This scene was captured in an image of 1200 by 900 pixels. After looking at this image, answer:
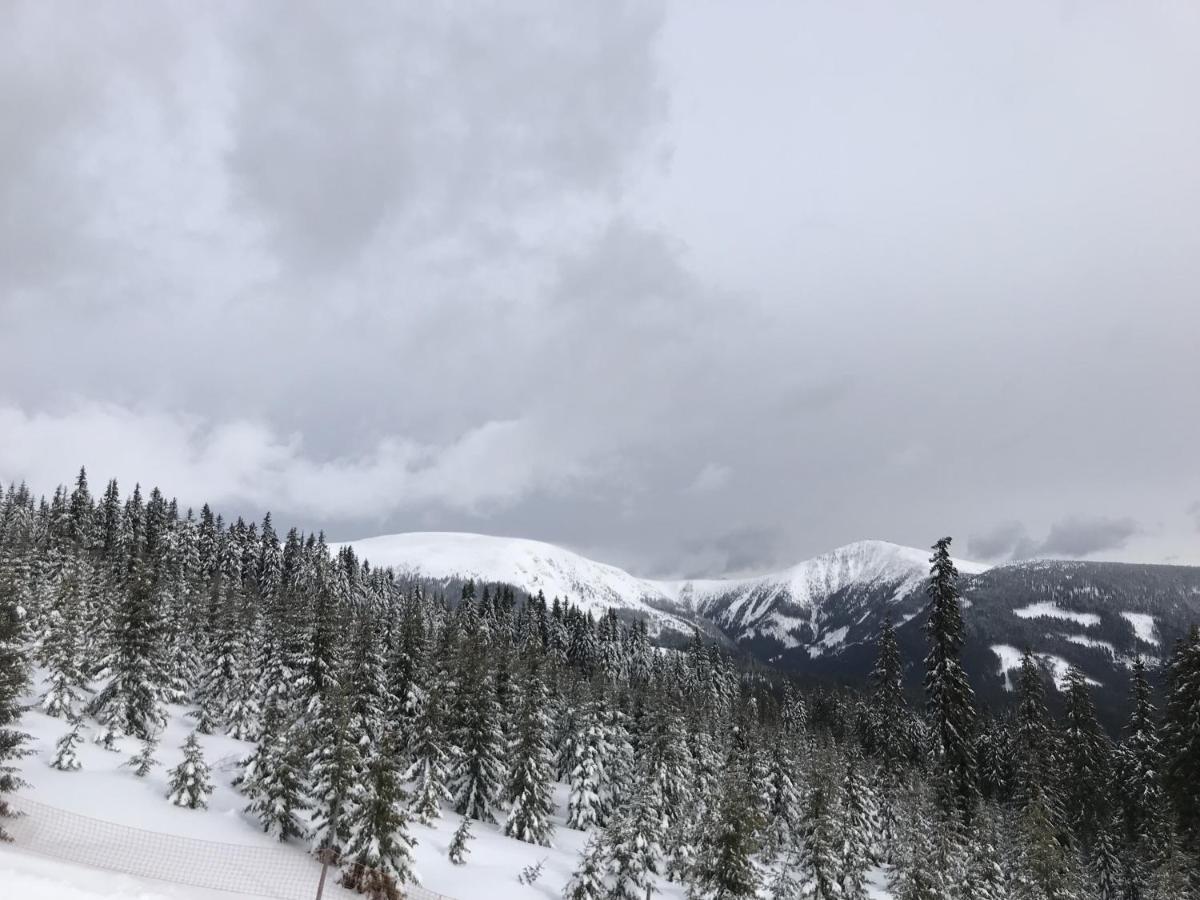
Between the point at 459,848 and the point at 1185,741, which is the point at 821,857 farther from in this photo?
the point at 459,848

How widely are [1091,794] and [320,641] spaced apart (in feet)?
207

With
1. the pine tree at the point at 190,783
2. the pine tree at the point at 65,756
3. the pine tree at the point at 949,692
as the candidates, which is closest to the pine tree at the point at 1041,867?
the pine tree at the point at 949,692

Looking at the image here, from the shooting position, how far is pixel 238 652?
57.4 metres

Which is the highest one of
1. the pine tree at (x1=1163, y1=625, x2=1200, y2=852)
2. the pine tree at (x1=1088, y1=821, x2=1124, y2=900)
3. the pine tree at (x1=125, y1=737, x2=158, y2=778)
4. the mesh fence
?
the pine tree at (x1=1163, y1=625, x2=1200, y2=852)

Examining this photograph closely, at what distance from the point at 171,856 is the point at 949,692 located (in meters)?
39.2

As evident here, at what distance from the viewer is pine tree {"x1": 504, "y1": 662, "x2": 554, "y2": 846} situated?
4406 centimetres

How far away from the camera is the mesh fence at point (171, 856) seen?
80.7 ft

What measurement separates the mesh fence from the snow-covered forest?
126cm

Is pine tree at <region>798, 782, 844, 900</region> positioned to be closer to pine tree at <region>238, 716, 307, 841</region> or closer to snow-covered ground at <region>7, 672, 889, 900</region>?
snow-covered ground at <region>7, 672, 889, 900</region>

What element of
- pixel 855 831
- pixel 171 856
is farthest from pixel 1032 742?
pixel 171 856

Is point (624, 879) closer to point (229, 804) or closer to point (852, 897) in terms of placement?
point (852, 897)

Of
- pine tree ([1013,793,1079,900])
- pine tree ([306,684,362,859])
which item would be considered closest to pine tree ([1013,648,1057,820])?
pine tree ([1013,793,1079,900])

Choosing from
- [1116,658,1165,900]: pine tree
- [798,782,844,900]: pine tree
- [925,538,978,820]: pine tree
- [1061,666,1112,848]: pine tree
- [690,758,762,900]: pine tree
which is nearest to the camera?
[690,758,762,900]: pine tree

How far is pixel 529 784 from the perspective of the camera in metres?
45.2
